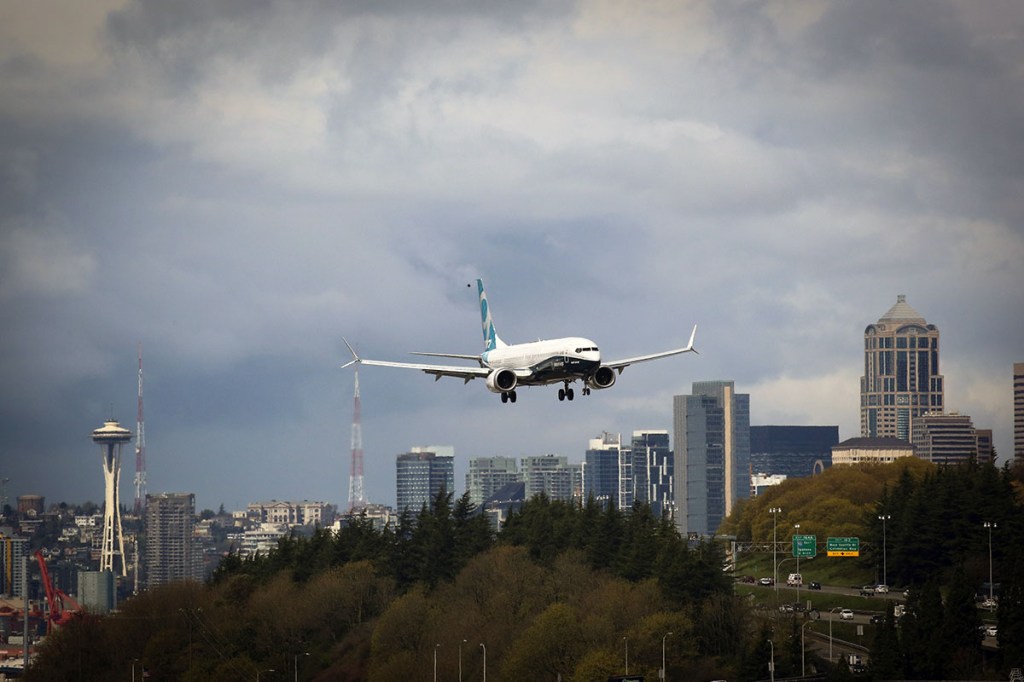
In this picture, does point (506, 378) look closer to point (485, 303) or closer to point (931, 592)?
point (485, 303)

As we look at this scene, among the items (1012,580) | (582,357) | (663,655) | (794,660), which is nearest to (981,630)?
(1012,580)

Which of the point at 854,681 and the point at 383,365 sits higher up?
the point at 383,365

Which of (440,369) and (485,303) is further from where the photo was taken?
(485,303)

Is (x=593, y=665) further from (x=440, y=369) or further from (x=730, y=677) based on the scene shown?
(x=440, y=369)

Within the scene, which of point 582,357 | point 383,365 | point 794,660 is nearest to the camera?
point 582,357

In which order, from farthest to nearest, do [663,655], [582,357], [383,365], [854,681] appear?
[663,655]
[854,681]
[383,365]
[582,357]

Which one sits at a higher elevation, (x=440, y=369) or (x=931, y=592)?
(x=440, y=369)

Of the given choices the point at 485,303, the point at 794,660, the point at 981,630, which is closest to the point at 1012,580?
the point at 981,630
